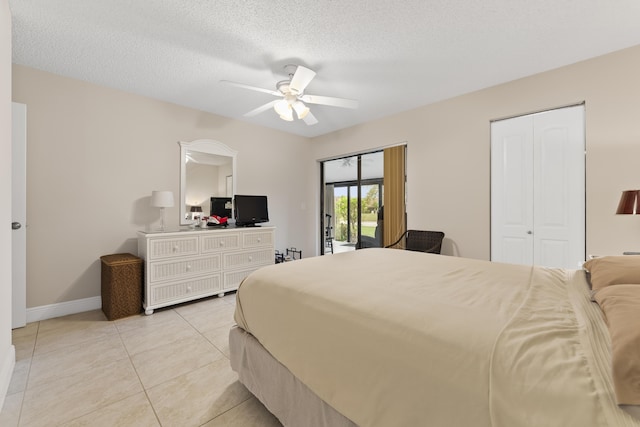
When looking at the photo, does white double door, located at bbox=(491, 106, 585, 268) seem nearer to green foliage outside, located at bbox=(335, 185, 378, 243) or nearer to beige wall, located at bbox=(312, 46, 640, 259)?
beige wall, located at bbox=(312, 46, 640, 259)

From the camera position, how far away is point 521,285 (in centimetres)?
144

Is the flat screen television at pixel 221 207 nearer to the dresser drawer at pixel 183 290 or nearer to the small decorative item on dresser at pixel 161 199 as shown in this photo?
the small decorative item on dresser at pixel 161 199

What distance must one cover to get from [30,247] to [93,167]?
1003 mm

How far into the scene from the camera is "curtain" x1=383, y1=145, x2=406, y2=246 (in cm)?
405

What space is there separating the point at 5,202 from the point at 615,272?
3.57m

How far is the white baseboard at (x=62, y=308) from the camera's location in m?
2.73

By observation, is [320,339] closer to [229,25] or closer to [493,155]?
[229,25]

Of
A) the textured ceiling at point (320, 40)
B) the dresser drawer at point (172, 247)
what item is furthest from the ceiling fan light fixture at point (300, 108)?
the dresser drawer at point (172, 247)

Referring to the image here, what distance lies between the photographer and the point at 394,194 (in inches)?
164

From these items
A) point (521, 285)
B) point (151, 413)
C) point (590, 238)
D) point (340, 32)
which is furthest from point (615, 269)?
point (151, 413)

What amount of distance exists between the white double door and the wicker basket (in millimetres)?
4061

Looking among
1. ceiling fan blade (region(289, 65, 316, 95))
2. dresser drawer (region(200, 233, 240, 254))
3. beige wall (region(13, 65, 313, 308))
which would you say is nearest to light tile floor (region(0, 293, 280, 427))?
beige wall (region(13, 65, 313, 308))

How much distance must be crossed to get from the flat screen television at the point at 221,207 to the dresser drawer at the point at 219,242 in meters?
0.60

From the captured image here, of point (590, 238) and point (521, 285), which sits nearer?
point (521, 285)
